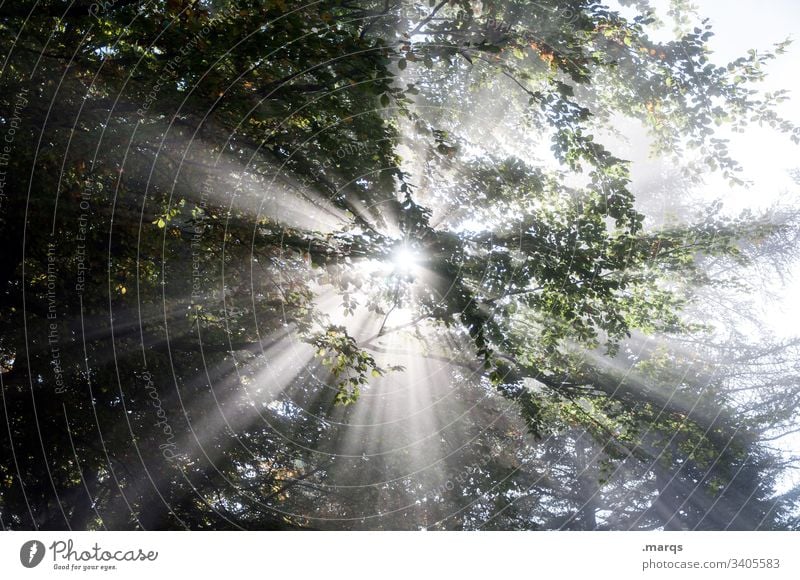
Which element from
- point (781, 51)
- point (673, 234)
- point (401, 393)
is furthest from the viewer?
point (401, 393)

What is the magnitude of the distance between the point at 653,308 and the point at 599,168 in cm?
272

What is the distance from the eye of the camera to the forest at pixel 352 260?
442cm

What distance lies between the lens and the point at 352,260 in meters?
5.61

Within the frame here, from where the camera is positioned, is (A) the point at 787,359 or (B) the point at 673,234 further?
(A) the point at 787,359

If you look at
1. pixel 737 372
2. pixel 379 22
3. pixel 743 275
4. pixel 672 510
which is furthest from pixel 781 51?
pixel 672 510

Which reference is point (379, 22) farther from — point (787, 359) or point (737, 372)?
point (737, 372)

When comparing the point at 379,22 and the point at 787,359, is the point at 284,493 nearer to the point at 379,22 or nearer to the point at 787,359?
the point at 379,22

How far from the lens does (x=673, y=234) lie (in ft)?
22.7

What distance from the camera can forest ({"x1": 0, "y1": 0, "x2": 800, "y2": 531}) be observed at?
4.42 meters

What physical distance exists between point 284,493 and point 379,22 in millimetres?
7180

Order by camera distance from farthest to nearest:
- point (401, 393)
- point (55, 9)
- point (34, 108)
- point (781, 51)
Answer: point (401, 393)
point (781, 51)
point (34, 108)
point (55, 9)

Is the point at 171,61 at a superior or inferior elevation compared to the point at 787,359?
superior

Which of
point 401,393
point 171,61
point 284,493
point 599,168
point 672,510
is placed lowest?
point 672,510

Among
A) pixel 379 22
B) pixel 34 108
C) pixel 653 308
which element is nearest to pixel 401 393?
pixel 653 308
